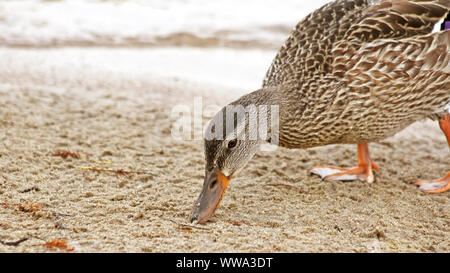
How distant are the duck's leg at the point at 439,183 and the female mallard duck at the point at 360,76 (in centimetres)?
32

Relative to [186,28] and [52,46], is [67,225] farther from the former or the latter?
[186,28]

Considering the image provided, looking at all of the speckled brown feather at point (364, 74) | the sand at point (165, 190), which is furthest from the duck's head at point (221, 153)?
the speckled brown feather at point (364, 74)

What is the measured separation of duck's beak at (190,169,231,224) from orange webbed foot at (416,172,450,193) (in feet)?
5.86

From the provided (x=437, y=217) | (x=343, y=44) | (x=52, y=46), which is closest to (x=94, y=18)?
(x=52, y=46)

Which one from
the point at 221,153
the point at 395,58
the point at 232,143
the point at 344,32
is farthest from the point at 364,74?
the point at 221,153

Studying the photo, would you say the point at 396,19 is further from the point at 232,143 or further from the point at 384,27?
the point at 232,143

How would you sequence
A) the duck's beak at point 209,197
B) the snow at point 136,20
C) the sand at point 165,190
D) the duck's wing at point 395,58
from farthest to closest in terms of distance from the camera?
the snow at point 136,20
the duck's wing at point 395,58
the duck's beak at point 209,197
the sand at point 165,190

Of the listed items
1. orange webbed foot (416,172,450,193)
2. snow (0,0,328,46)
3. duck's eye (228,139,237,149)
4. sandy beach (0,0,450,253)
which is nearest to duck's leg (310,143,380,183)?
sandy beach (0,0,450,253)

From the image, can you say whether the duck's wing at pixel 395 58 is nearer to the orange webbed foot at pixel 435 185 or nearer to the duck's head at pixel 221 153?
the orange webbed foot at pixel 435 185

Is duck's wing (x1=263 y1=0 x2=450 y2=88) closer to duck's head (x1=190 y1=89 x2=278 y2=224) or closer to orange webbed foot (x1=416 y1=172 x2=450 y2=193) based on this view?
duck's head (x1=190 y1=89 x2=278 y2=224)

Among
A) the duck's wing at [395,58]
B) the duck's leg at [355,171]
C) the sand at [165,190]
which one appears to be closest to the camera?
the sand at [165,190]

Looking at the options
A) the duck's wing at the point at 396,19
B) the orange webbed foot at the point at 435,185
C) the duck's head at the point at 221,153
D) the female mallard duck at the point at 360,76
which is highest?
the duck's wing at the point at 396,19

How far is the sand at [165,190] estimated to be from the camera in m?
3.04

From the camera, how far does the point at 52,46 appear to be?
28.5 feet
